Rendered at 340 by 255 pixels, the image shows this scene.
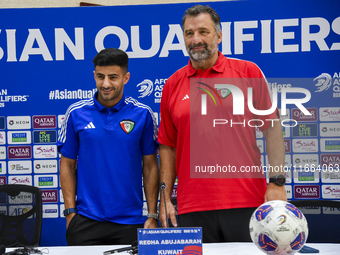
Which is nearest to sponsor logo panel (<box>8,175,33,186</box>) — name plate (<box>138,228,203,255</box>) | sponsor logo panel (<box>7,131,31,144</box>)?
sponsor logo panel (<box>7,131,31,144</box>)

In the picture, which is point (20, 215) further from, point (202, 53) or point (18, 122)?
point (202, 53)

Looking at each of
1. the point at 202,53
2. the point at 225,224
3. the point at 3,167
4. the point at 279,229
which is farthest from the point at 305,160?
the point at 3,167

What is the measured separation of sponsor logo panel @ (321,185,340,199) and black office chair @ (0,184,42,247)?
2066 mm

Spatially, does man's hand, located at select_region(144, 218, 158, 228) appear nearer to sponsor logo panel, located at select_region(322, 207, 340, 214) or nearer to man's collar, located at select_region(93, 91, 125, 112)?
man's collar, located at select_region(93, 91, 125, 112)

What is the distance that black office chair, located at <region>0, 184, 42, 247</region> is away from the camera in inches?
83.7

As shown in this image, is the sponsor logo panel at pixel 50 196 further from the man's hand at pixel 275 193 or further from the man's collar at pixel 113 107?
the man's hand at pixel 275 193

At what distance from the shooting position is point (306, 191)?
246 centimetres

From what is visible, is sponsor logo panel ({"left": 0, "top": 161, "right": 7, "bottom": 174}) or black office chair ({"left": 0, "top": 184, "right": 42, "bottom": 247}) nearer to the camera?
black office chair ({"left": 0, "top": 184, "right": 42, "bottom": 247})

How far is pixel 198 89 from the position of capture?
176 cm

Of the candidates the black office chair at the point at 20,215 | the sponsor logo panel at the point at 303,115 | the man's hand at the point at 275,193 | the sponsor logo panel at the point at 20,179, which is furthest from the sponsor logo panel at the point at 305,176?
the sponsor logo panel at the point at 20,179

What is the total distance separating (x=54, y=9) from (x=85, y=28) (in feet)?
0.95

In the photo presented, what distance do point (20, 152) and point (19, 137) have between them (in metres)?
0.12

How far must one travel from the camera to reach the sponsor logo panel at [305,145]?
2.46 m

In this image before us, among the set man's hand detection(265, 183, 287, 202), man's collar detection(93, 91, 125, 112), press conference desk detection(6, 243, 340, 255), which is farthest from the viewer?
man's collar detection(93, 91, 125, 112)
